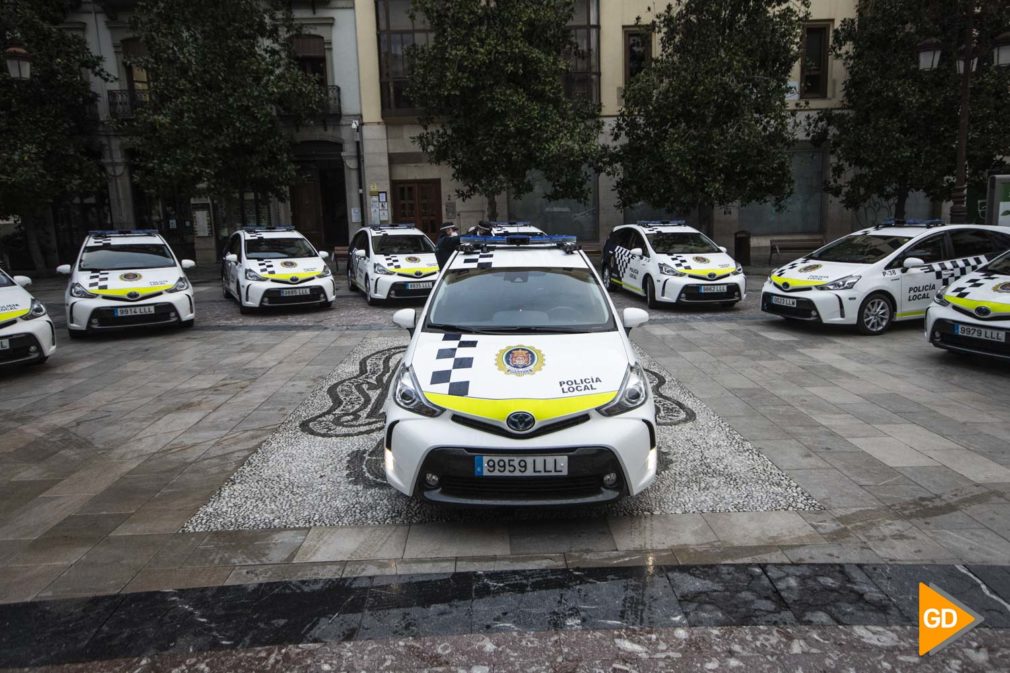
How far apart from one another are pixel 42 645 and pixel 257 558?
1045 millimetres

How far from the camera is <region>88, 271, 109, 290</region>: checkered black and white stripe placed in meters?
10.4

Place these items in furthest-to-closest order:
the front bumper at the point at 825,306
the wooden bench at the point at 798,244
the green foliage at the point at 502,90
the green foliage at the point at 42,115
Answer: the wooden bench at the point at 798,244 → the green foliage at the point at 42,115 → the green foliage at the point at 502,90 → the front bumper at the point at 825,306

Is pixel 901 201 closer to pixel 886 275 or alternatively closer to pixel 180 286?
pixel 886 275

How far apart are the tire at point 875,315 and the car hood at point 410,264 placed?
24.9 ft

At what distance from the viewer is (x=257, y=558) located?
3.87m

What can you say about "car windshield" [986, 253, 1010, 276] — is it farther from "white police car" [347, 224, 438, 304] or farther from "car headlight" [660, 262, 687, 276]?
"white police car" [347, 224, 438, 304]

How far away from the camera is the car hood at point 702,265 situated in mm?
12102

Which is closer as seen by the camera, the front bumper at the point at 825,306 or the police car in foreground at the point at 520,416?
the police car in foreground at the point at 520,416

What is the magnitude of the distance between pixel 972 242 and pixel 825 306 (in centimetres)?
266

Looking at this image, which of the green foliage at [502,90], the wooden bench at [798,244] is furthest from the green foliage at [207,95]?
the wooden bench at [798,244]

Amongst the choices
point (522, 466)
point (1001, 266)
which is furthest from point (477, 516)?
point (1001, 266)

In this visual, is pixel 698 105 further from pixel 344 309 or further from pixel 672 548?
pixel 672 548

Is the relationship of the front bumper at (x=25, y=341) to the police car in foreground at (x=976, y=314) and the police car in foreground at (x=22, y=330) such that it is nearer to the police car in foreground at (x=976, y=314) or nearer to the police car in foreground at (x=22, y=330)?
the police car in foreground at (x=22, y=330)

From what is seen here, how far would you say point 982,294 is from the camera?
7.68 meters
